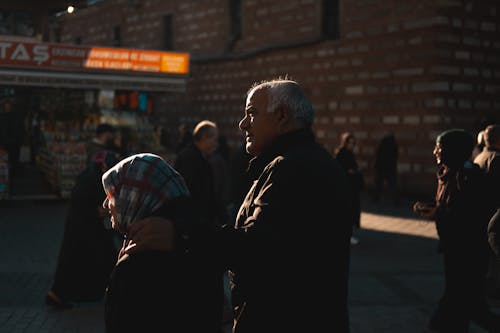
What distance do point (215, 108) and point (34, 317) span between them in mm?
18510

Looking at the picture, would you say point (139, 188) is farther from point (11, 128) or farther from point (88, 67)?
point (11, 128)

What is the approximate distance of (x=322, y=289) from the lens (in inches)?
105

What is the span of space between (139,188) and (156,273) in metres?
0.33

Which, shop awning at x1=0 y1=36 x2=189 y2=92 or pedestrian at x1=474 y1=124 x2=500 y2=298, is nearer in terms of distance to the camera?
pedestrian at x1=474 y1=124 x2=500 y2=298

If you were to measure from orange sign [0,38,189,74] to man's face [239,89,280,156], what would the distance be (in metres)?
12.2

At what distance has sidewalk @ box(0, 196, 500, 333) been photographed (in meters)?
6.14

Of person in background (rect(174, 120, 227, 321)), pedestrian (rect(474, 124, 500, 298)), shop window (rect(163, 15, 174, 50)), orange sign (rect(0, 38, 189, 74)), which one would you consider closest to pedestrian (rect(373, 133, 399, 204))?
orange sign (rect(0, 38, 189, 74))

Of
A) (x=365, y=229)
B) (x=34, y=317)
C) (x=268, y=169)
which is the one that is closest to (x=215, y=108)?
(x=365, y=229)

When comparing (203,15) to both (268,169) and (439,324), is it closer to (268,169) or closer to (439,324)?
(439,324)

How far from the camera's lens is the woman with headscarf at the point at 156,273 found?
2.40 m

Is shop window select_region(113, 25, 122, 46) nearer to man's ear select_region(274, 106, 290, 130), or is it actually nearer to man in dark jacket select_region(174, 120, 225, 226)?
man in dark jacket select_region(174, 120, 225, 226)

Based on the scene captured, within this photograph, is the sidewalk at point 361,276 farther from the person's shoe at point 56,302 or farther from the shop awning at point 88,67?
the shop awning at point 88,67

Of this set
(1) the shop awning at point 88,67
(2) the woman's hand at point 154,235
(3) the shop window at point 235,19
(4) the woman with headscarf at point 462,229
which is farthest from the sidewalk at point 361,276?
(3) the shop window at point 235,19

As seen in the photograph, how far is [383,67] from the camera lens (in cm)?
1750
